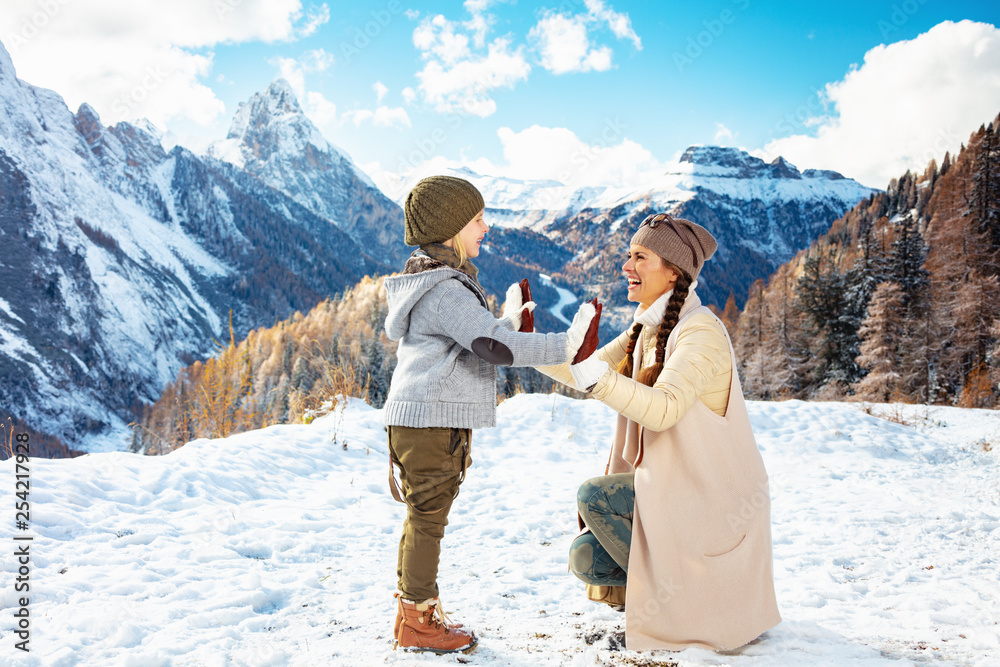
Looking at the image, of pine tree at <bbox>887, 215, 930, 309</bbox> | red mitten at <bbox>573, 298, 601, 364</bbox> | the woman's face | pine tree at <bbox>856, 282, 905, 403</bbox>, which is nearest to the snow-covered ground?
red mitten at <bbox>573, 298, 601, 364</bbox>

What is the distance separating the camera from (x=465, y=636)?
2584 millimetres

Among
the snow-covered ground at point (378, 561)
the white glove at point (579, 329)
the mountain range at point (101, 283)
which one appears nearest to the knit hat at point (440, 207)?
the white glove at point (579, 329)

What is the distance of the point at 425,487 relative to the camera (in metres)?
2.49

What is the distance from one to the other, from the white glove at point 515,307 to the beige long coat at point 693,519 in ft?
1.61

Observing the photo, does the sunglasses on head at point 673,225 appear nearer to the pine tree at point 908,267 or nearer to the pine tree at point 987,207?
the pine tree at point 908,267

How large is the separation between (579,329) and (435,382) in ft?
2.36

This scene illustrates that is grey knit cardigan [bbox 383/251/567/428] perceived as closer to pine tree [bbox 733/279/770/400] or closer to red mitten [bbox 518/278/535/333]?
red mitten [bbox 518/278/535/333]

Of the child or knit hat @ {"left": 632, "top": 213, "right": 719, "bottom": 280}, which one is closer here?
the child

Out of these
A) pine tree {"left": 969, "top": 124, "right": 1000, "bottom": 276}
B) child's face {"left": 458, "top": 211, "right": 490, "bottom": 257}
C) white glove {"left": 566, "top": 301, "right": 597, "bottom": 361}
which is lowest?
white glove {"left": 566, "top": 301, "right": 597, "bottom": 361}

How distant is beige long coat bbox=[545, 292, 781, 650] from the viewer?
231cm

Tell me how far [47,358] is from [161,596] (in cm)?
13888

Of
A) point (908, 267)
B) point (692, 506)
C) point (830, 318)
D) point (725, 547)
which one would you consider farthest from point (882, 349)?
point (692, 506)

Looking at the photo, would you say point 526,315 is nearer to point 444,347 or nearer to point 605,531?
point 444,347

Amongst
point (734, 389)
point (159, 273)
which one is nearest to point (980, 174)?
point (734, 389)
